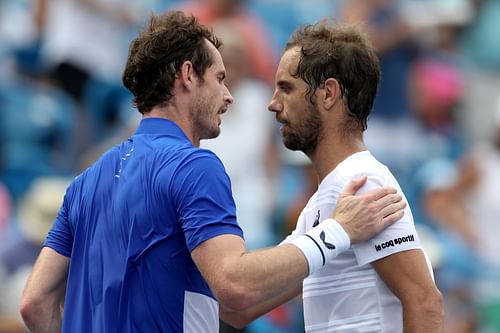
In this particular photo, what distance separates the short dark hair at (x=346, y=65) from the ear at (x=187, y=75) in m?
0.38

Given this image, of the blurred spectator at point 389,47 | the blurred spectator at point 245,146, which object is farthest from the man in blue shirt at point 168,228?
the blurred spectator at point 389,47

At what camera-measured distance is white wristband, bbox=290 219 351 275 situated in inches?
142

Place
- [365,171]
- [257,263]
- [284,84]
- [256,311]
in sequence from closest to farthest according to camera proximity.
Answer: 1. [257,263]
2. [365,171]
3. [284,84]
4. [256,311]

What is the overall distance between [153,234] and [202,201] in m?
0.21

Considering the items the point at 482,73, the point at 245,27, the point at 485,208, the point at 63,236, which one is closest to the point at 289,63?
the point at 63,236

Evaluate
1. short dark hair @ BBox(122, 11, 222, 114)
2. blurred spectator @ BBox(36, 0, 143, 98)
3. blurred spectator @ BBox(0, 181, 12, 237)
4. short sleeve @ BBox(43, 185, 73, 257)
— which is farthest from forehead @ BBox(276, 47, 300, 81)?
blurred spectator @ BBox(36, 0, 143, 98)

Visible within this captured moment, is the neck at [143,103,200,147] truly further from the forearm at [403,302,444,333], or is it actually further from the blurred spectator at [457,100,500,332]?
the blurred spectator at [457,100,500,332]

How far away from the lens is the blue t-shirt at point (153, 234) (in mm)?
3578

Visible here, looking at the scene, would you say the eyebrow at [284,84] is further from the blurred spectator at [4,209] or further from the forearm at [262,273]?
the blurred spectator at [4,209]

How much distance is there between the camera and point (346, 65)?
12.9 feet

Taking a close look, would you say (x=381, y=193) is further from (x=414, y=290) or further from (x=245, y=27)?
(x=245, y=27)

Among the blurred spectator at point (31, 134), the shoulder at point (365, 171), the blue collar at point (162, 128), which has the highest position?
the blurred spectator at point (31, 134)

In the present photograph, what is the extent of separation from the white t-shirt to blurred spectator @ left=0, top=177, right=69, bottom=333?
3.53 meters

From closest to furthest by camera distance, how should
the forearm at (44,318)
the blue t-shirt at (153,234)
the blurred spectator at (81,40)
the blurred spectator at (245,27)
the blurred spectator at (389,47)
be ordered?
1. the blue t-shirt at (153,234)
2. the forearm at (44,318)
3. the blurred spectator at (245,27)
4. the blurred spectator at (81,40)
5. the blurred spectator at (389,47)
